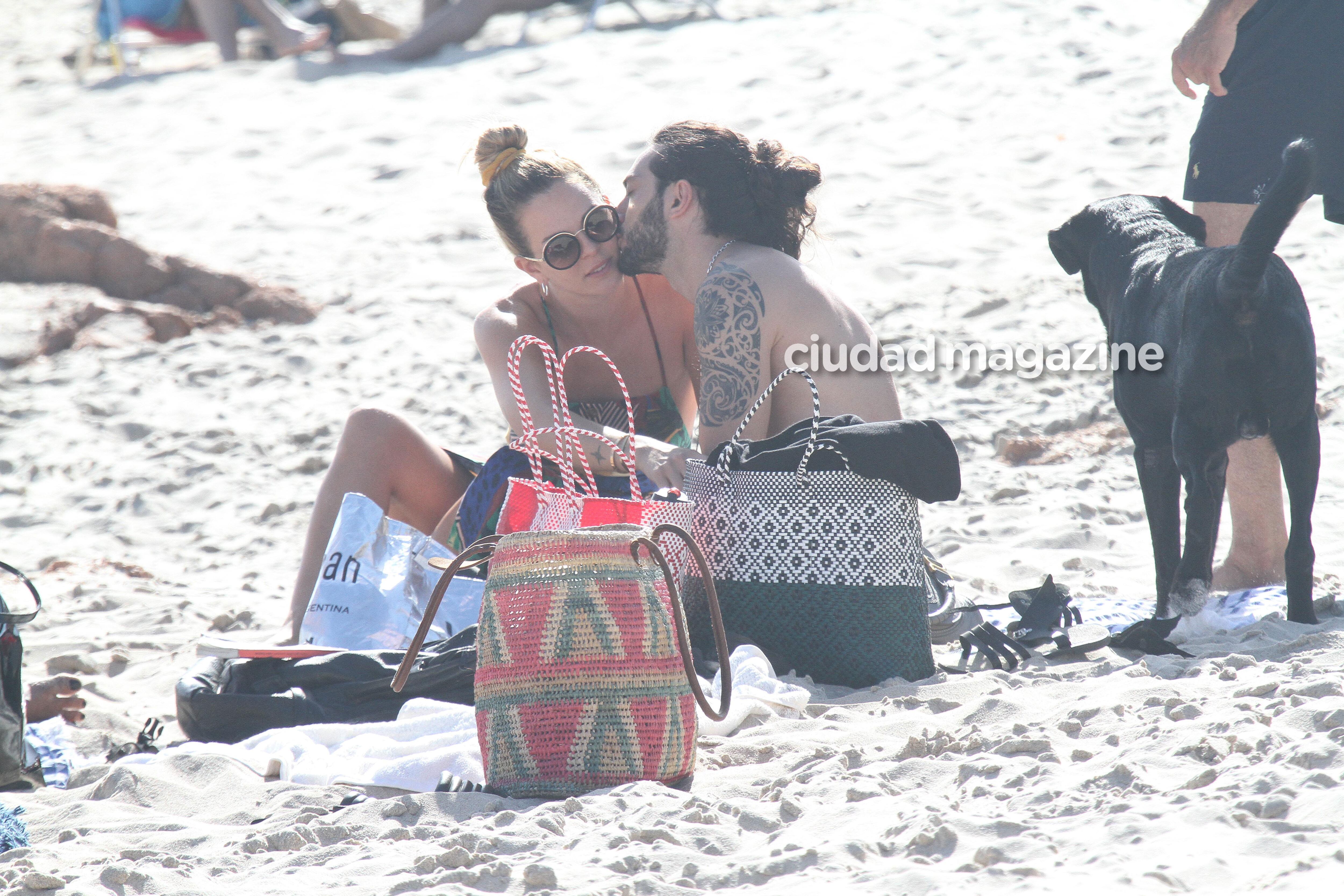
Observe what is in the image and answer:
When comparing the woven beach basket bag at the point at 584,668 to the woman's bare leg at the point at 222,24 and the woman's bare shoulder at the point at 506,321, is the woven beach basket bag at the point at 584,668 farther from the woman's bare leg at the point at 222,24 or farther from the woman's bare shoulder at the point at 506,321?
the woman's bare leg at the point at 222,24

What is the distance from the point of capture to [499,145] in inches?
141

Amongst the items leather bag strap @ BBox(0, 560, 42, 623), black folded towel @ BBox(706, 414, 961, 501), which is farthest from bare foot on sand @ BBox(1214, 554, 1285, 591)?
leather bag strap @ BBox(0, 560, 42, 623)

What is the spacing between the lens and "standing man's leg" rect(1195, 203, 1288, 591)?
327 cm

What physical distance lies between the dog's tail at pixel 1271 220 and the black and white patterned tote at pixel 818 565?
31.5 inches

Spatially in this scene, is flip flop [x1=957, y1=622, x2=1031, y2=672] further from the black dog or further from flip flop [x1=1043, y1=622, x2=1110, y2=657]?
the black dog

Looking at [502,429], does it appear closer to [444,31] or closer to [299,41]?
[444,31]

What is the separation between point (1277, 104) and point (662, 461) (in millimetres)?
1931

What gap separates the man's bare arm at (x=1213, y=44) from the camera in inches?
128

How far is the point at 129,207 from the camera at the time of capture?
8039 millimetres

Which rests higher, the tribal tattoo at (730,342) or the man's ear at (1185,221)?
the man's ear at (1185,221)

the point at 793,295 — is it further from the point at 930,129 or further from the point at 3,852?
the point at 930,129

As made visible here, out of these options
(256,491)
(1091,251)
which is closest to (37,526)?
(256,491)

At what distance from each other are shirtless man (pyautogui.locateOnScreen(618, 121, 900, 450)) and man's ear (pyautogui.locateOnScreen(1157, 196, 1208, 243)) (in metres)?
0.83

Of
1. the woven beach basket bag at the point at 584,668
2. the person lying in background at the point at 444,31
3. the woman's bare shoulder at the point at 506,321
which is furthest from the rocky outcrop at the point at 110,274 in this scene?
the woven beach basket bag at the point at 584,668
